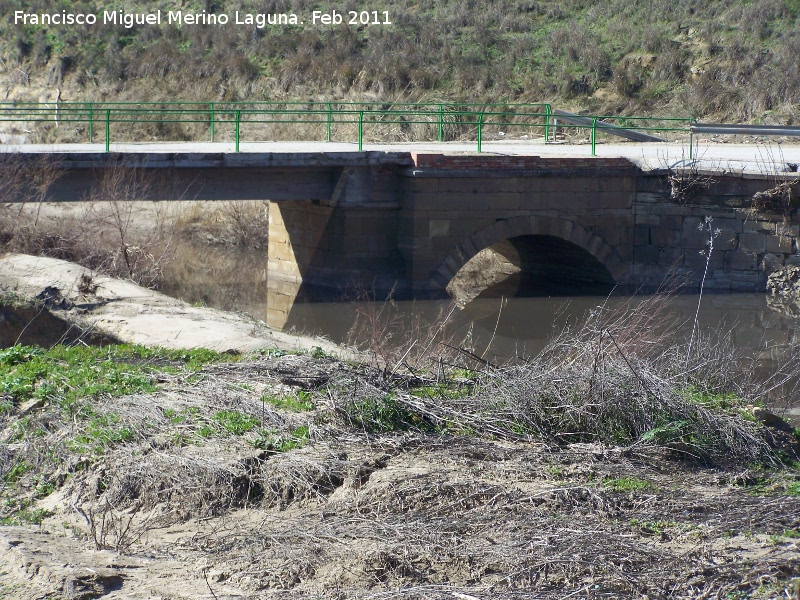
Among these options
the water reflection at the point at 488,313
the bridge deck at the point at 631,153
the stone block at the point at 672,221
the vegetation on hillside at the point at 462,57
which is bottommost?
the water reflection at the point at 488,313

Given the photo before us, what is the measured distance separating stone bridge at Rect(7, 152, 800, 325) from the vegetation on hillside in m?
11.9

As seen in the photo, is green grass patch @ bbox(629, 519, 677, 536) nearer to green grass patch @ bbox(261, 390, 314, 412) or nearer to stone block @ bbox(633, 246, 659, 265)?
green grass patch @ bbox(261, 390, 314, 412)

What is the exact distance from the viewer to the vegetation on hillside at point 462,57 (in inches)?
1299

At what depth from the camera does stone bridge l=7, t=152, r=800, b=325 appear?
18.8 meters

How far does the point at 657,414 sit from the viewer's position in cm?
640

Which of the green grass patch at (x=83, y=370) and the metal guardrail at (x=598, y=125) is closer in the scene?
the green grass patch at (x=83, y=370)

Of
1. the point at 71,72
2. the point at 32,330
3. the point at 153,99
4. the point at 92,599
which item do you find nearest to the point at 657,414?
the point at 92,599

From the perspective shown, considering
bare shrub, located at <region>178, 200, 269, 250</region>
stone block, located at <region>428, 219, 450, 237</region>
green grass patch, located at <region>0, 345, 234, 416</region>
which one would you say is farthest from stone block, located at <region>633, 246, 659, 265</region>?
green grass patch, located at <region>0, 345, 234, 416</region>

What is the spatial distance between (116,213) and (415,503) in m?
13.5

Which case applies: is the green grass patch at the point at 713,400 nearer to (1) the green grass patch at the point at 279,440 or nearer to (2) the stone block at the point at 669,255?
(1) the green grass patch at the point at 279,440

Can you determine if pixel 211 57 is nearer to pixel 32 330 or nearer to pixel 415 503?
pixel 32 330

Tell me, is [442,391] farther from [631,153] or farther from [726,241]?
[631,153]

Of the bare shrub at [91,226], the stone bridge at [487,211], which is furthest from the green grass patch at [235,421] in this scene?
the stone bridge at [487,211]

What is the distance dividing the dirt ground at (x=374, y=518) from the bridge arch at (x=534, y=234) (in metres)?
12.4
